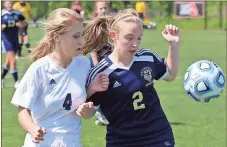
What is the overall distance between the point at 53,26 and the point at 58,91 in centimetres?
47

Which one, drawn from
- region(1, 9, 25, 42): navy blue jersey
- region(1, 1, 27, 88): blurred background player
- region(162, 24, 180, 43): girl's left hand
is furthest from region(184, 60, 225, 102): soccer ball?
region(1, 9, 25, 42): navy blue jersey

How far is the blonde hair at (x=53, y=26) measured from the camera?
449 centimetres

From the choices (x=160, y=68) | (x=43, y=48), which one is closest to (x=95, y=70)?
(x=43, y=48)

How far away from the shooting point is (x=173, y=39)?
4969mm

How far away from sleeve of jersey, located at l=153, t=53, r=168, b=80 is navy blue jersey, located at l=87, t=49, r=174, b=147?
109 millimetres

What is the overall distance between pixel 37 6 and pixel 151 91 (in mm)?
34336

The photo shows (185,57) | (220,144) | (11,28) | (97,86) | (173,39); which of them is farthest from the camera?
(185,57)

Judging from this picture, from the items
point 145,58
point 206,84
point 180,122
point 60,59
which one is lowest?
point 180,122

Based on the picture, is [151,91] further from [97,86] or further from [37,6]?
[37,6]

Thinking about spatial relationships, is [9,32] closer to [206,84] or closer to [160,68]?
[206,84]

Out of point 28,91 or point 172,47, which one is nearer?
point 28,91

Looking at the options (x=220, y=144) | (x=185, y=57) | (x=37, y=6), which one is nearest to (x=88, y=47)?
(x=220, y=144)

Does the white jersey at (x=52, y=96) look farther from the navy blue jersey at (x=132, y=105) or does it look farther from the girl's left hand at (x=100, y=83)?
the navy blue jersey at (x=132, y=105)

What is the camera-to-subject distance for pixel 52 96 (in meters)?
4.45
